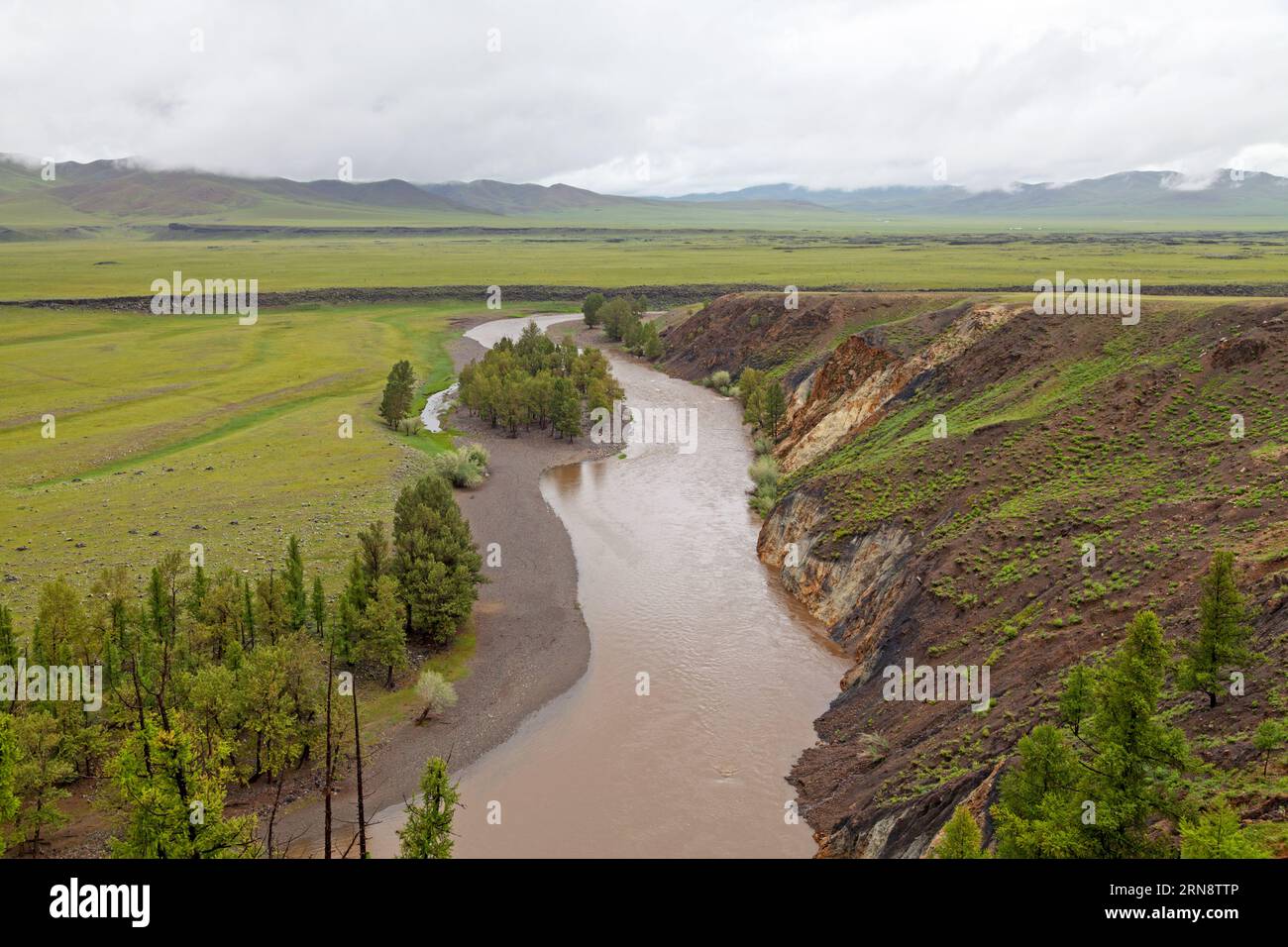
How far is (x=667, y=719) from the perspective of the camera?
1361 inches

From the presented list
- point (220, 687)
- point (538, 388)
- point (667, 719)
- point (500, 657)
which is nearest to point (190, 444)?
point (538, 388)

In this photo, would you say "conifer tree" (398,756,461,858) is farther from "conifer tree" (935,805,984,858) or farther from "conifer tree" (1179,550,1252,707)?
"conifer tree" (1179,550,1252,707)

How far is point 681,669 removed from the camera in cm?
3816

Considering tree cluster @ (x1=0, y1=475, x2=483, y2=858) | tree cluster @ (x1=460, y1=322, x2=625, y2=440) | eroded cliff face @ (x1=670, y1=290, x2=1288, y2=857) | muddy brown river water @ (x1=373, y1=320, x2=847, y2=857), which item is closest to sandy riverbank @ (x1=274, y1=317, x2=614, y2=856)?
muddy brown river water @ (x1=373, y1=320, x2=847, y2=857)

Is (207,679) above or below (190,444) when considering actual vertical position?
below

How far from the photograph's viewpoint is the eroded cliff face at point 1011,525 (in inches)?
1012

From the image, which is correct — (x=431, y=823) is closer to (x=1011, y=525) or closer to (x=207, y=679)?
(x=207, y=679)

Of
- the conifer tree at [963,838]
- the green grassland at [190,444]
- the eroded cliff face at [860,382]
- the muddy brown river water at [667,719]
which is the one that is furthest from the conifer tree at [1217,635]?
the eroded cliff face at [860,382]

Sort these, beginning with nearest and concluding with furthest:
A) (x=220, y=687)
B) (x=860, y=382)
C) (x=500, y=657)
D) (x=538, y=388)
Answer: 1. (x=220, y=687)
2. (x=500, y=657)
3. (x=860, y=382)
4. (x=538, y=388)

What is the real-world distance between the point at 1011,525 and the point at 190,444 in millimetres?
67282

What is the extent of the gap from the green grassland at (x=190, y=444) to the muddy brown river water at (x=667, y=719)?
17.3 meters
